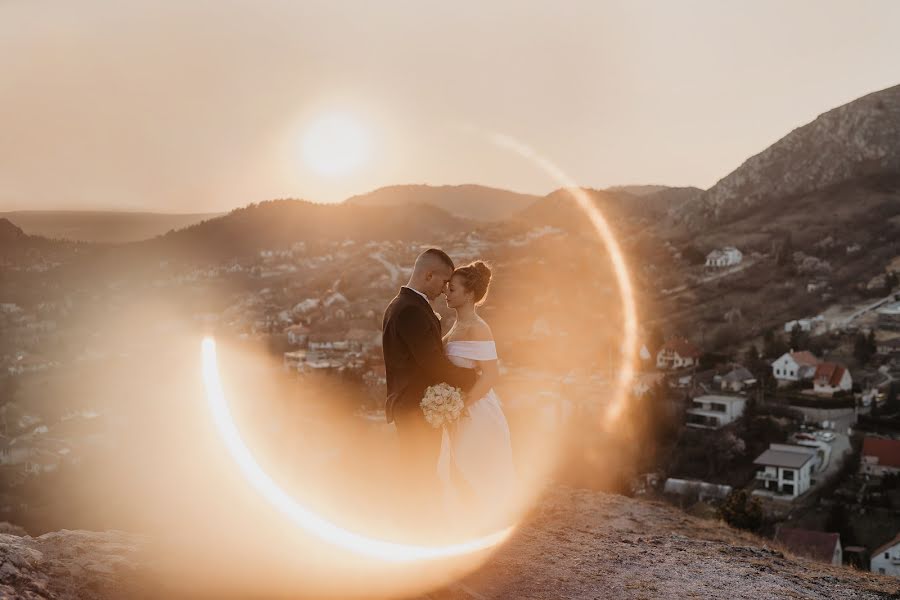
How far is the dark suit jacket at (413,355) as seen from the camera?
5258mm

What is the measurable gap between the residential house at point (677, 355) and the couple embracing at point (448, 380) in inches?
2080

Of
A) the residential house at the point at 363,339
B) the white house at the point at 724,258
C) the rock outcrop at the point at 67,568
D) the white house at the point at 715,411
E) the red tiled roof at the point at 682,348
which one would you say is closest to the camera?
the rock outcrop at the point at 67,568

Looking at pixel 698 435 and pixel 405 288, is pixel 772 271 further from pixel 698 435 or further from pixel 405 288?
pixel 405 288

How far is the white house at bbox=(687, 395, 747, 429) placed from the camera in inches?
1660

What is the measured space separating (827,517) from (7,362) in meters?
59.3

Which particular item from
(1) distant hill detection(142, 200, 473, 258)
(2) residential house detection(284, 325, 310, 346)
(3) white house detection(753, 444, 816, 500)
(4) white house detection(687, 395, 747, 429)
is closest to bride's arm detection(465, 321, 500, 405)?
(3) white house detection(753, 444, 816, 500)

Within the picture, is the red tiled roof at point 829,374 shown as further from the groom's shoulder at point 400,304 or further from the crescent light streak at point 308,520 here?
the groom's shoulder at point 400,304

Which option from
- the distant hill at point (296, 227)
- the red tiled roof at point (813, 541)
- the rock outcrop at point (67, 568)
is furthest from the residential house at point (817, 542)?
the distant hill at point (296, 227)

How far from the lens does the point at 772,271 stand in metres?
78.6

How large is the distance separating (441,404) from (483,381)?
45 centimetres

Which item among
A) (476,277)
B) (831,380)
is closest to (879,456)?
(831,380)

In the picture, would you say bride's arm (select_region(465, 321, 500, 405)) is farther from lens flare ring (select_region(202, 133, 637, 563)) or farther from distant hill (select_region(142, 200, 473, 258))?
distant hill (select_region(142, 200, 473, 258))

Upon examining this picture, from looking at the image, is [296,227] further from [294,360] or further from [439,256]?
[439,256]

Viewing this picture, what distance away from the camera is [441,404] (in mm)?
5414
